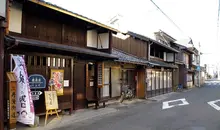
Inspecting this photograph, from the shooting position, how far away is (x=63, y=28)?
36.7ft

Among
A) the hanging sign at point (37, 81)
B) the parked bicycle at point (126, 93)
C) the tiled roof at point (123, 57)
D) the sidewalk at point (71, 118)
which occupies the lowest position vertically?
the sidewalk at point (71, 118)

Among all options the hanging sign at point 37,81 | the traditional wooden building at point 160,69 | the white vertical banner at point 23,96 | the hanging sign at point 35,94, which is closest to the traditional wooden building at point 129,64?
the traditional wooden building at point 160,69

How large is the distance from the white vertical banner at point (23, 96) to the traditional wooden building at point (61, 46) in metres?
0.43

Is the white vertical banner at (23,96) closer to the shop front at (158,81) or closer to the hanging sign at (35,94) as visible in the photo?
the hanging sign at (35,94)

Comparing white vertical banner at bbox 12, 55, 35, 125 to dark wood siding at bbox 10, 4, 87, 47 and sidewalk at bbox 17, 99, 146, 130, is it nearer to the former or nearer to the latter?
sidewalk at bbox 17, 99, 146, 130

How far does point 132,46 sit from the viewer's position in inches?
757

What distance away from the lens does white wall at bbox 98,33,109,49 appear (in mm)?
13791

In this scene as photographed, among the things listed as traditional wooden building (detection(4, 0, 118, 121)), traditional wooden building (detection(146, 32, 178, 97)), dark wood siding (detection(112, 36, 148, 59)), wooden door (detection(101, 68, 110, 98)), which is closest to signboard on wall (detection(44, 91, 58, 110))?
traditional wooden building (detection(4, 0, 118, 121))

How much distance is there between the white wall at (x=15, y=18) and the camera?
8.62 meters

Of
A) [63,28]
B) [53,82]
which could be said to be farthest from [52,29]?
[53,82]

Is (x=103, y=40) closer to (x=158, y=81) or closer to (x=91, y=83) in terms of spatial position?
(x=91, y=83)

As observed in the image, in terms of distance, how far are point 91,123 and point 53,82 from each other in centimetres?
252

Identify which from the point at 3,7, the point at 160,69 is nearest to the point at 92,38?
the point at 3,7

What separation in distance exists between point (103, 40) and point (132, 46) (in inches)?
227
